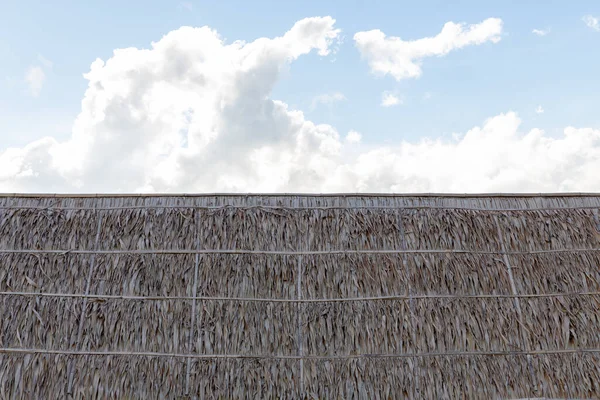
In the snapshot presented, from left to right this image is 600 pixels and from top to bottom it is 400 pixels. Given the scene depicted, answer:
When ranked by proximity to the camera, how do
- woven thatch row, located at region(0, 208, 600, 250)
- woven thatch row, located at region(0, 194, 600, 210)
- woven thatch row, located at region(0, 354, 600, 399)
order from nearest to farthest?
woven thatch row, located at region(0, 354, 600, 399) < woven thatch row, located at region(0, 208, 600, 250) < woven thatch row, located at region(0, 194, 600, 210)

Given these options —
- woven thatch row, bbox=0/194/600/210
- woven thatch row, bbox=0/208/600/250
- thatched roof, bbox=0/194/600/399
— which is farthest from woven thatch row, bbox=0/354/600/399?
woven thatch row, bbox=0/194/600/210

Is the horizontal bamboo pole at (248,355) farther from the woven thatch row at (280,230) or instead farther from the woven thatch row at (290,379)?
the woven thatch row at (280,230)

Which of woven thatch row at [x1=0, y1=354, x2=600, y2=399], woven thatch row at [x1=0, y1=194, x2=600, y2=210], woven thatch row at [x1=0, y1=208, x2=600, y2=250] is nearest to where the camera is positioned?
woven thatch row at [x1=0, y1=354, x2=600, y2=399]

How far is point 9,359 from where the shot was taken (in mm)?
3889

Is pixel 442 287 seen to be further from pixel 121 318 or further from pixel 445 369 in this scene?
pixel 121 318

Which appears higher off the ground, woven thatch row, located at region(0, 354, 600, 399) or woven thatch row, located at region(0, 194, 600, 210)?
woven thatch row, located at region(0, 194, 600, 210)

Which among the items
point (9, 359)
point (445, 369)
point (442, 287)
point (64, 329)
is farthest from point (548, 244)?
point (9, 359)

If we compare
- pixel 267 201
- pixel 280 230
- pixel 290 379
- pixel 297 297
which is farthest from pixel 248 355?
pixel 267 201

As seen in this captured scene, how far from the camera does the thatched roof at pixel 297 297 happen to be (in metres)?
3.84

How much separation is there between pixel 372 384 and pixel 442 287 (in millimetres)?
1019

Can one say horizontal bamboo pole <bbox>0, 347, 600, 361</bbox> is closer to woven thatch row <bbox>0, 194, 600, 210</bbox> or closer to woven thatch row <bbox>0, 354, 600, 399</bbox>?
woven thatch row <bbox>0, 354, 600, 399</bbox>

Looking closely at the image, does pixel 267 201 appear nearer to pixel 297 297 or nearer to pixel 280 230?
pixel 280 230

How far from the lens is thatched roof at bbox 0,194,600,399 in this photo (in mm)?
3842

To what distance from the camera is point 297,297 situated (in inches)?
159
